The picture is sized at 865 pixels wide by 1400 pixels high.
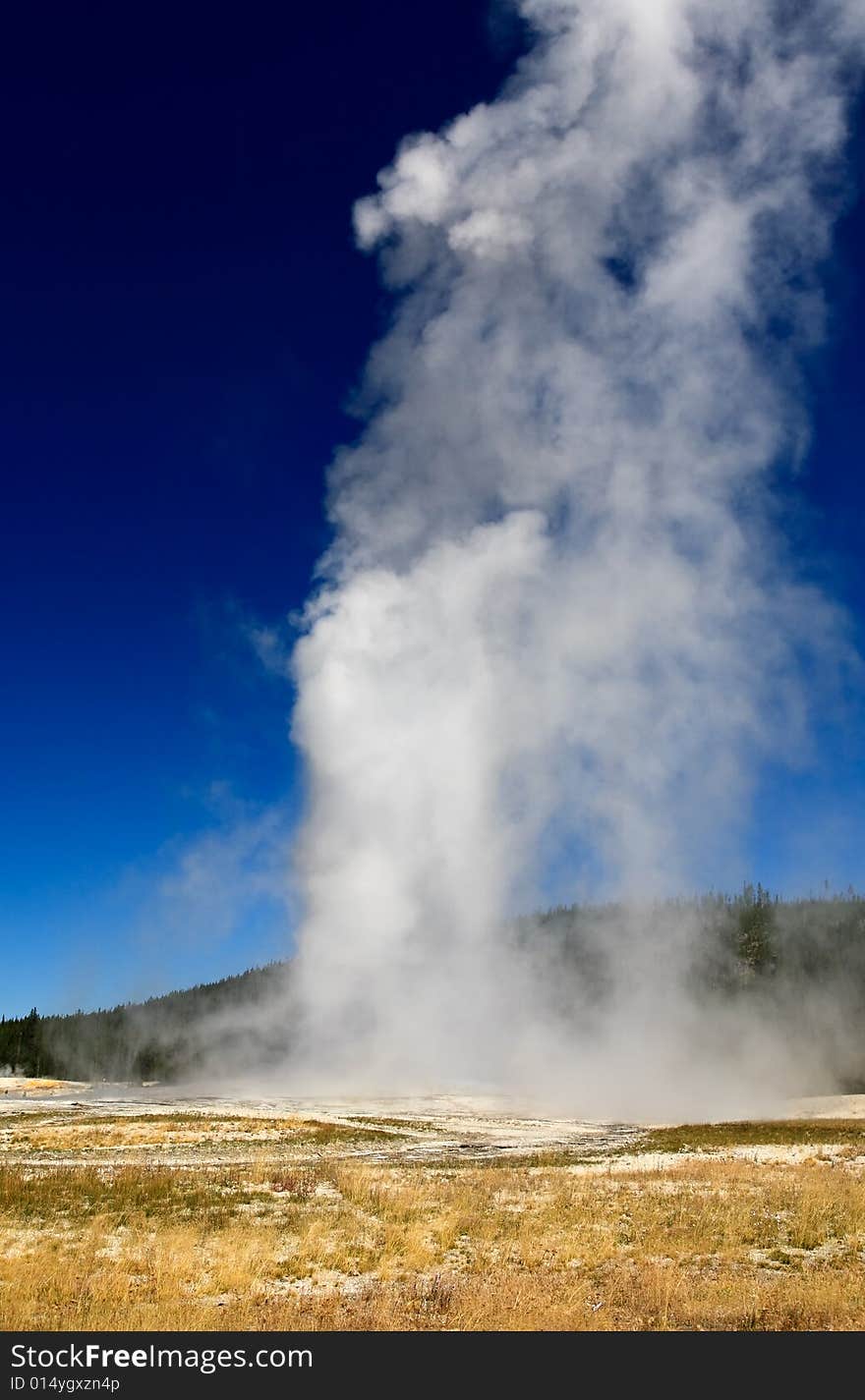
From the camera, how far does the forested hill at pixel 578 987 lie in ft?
461

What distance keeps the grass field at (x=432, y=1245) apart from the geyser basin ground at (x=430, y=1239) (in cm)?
7

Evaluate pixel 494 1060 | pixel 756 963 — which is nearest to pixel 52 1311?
pixel 494 1060

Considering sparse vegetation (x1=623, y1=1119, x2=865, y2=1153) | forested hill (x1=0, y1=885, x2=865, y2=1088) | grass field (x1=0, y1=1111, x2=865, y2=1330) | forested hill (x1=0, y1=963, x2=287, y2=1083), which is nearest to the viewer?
grass field (x1=0, y1=1111, x2=865, y2=1330)

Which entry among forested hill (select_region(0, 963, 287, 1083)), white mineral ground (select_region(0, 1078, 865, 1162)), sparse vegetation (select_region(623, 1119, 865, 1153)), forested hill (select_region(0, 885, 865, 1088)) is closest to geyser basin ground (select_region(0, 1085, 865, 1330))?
sparse vegetation (select_region(623, 1119, 865, 1153))

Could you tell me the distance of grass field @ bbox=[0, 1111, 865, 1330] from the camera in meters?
13.1

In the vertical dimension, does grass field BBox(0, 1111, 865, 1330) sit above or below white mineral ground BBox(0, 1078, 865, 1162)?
above

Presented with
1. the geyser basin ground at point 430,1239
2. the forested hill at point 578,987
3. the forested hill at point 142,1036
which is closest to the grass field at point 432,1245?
the geyser basin ground at point 430,1239

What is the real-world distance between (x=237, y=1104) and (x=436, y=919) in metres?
56.8

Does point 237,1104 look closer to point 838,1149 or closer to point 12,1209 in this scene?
point 838,1149

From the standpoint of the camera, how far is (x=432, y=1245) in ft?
60.7

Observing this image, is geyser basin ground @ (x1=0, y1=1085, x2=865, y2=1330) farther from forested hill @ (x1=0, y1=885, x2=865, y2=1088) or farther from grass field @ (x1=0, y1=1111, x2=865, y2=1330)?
forested hill @ (x1=0, y1=885, x2=865, y2=1088)

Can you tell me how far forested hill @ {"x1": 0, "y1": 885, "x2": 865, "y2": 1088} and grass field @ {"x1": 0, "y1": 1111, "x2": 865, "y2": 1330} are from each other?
106 metres

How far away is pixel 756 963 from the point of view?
148125 millimetres

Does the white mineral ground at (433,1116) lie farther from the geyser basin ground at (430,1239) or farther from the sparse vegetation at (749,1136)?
the geyser basin ground at (430,1239)
